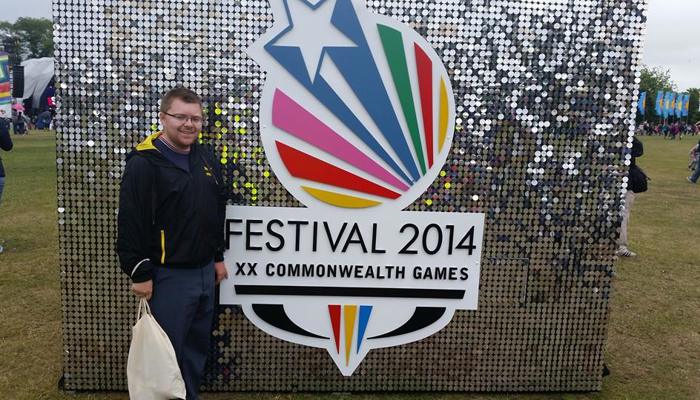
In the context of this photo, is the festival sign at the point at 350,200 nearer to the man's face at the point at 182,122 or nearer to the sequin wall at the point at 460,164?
the sequin wall at the point at 460,164

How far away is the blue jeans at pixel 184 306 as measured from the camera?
2807 mm

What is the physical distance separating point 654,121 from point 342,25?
84.5m

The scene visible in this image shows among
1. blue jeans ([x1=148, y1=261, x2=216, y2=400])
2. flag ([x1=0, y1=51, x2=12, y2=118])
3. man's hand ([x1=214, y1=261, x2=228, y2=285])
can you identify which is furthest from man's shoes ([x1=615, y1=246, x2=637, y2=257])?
flag ([x1=0, y1=51, x2=12, y2=118])

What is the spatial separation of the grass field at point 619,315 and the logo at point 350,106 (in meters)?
1.48

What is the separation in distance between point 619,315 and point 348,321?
306cm

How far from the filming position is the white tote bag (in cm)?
277

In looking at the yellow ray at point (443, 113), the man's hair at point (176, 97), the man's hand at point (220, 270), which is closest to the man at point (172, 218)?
the man's hair at point (176, 97)

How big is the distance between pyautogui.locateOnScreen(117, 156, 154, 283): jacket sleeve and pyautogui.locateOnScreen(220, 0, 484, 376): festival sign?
28.2 inches

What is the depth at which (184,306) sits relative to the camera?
9.36 feet

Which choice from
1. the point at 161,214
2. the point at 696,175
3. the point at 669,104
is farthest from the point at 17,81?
the point at 669,104

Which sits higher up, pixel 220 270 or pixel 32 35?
pixel 32 35

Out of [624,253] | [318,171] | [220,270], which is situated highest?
[318,171]

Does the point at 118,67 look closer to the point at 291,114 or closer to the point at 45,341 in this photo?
the point at 291,114

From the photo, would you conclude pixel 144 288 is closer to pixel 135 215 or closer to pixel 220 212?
pixel 135 215
